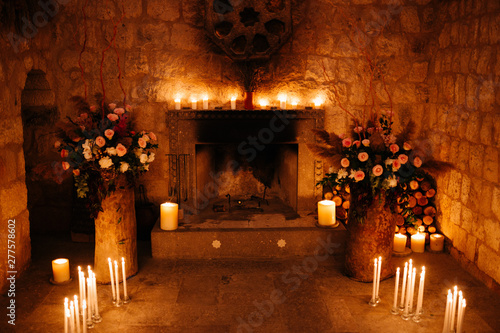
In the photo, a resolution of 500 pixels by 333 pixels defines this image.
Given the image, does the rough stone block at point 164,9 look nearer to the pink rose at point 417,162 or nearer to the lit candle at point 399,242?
the pink rose at point 417,162

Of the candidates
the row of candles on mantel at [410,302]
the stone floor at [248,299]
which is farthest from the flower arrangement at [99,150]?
the row of candles on mantel at [410,302]

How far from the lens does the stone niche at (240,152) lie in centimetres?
444

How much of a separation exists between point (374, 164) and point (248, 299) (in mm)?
1391

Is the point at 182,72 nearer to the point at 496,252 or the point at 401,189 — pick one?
the point at 401,189

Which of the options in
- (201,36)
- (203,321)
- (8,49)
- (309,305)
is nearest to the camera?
(203,321)

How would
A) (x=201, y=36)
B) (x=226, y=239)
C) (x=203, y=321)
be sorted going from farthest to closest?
(x=201, y=36)
(x=226, y=239)
(x=203, y=321)

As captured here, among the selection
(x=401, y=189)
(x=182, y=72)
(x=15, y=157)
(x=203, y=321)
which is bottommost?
(x=203, y=321)

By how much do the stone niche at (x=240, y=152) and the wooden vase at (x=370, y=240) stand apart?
0.95 meters

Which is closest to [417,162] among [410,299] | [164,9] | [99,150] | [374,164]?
[374,164]

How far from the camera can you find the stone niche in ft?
14.6

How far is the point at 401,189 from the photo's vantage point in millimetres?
3480

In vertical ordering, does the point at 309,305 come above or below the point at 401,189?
below

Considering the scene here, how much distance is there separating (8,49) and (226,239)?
2.37 m

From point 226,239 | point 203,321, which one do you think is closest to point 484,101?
point 226,239
